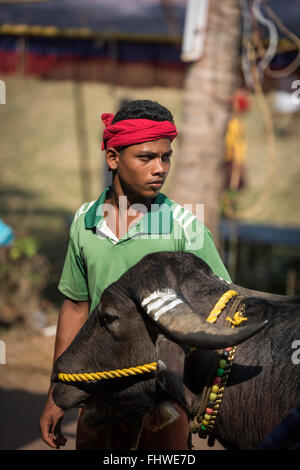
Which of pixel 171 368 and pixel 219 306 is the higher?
pixel 219 306

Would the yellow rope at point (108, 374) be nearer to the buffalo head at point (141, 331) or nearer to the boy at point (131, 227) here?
the buffalo head at point (141, 331)

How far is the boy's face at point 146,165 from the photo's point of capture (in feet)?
7.97

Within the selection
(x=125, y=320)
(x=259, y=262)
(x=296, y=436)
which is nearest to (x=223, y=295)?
(x=125, y=320)

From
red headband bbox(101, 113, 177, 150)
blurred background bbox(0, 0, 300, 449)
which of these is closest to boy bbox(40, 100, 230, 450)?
red headband bbox(101, 113, 177, 150)

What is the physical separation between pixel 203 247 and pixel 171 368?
82 cm

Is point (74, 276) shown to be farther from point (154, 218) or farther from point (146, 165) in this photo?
point (146, 165)

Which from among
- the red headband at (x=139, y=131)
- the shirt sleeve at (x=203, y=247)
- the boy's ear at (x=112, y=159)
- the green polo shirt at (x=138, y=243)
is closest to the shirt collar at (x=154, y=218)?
the green polo shirt at (x=138, y=243)

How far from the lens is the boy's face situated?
7.97 feet

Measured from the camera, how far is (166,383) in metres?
1.80

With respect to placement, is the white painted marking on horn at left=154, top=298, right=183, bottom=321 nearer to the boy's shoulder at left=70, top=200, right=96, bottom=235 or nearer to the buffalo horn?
the buffalo horn

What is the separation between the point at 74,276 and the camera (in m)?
2.71

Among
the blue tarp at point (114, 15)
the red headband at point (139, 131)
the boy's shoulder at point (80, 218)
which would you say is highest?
the blue tarp at point (114, 15)

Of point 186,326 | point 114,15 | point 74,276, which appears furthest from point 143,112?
Result: point 114,15

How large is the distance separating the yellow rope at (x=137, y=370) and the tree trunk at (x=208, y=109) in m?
3.75
